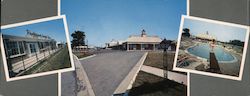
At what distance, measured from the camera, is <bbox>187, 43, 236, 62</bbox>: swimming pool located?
1324 millimetres

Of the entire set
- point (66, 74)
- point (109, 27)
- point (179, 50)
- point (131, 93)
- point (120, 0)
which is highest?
point (120, 0)

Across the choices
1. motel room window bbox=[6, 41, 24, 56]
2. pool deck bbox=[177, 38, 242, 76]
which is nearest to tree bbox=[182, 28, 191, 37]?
pool deck bbox=[177, 38, 242, 76]

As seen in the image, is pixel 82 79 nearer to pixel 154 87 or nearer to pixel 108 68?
pixel 108 68

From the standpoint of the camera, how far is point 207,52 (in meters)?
1.33

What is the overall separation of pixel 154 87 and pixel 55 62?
0.52 meters

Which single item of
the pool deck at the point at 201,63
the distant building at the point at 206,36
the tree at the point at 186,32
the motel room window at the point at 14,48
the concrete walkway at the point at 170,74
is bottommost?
the concrete walkway at the point at 170,74

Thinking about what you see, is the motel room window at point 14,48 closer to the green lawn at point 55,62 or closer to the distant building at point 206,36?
the green lawn at point 55,62

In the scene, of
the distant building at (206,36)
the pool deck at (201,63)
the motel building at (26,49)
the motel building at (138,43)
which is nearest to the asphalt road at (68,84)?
the motel building at (26,49)

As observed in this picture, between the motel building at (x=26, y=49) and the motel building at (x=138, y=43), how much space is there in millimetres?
302

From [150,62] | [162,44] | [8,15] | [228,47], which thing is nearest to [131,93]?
[150,62]

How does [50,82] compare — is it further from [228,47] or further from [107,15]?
[228,47]

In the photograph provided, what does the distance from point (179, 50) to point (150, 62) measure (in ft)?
0.53

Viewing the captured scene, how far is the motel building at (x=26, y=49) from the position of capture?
49.8 inches

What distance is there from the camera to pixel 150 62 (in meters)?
1.33
